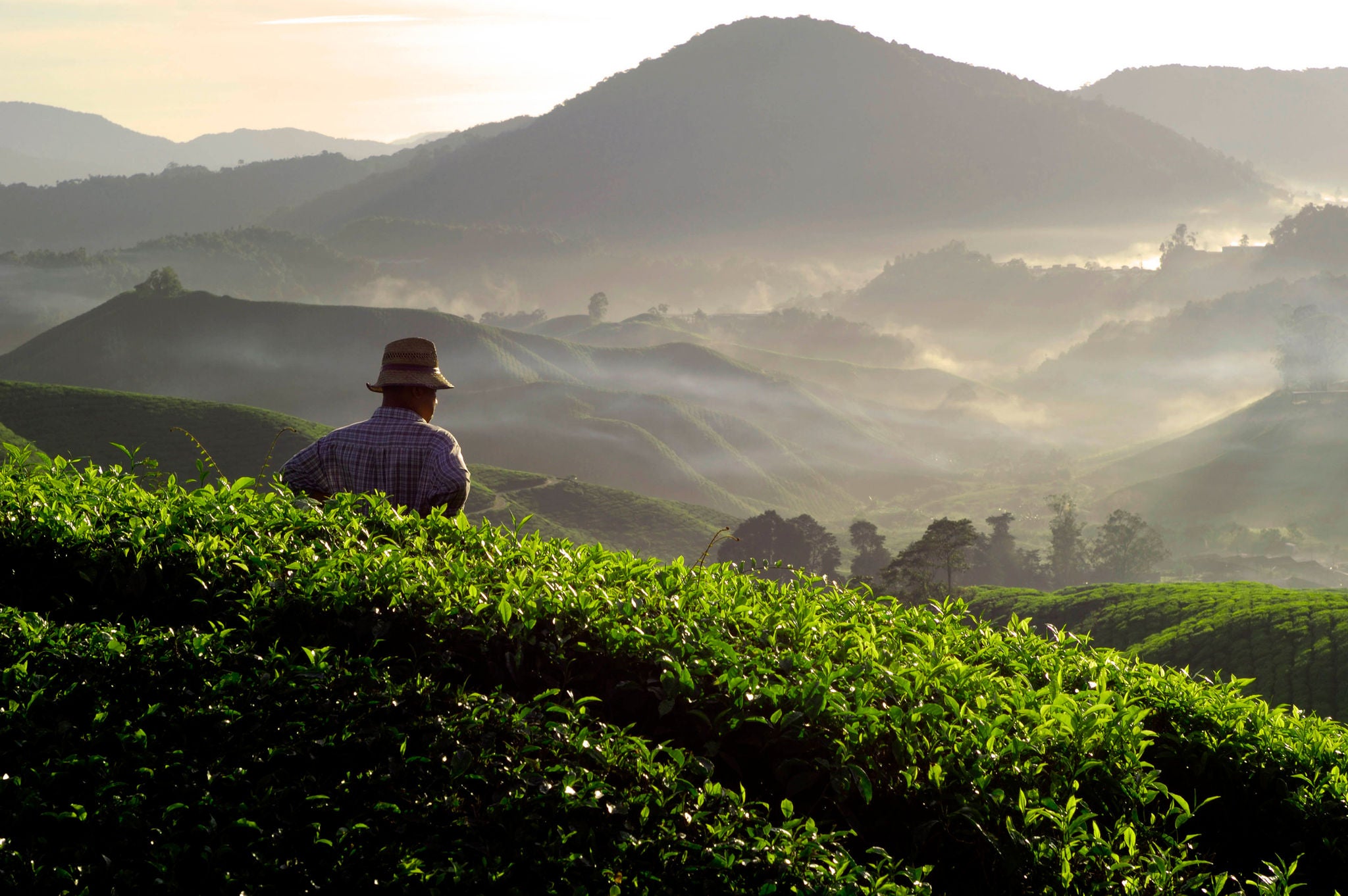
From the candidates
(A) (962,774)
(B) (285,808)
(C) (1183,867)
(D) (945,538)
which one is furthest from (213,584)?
(D) (945,538)

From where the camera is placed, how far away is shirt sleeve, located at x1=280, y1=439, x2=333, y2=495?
665 centimetres

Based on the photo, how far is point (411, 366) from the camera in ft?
22.7

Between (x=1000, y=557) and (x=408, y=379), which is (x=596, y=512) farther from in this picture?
(x=408, y=379)

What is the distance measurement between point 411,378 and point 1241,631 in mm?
38764

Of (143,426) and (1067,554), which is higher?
(143,426)

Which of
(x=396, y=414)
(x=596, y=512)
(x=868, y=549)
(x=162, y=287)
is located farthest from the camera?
(x=162, y=287)

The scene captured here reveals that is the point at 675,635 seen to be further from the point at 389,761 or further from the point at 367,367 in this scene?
the point at 367,367

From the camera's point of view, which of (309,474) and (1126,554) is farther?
(1126,554)

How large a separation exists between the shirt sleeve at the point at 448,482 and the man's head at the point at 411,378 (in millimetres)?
387

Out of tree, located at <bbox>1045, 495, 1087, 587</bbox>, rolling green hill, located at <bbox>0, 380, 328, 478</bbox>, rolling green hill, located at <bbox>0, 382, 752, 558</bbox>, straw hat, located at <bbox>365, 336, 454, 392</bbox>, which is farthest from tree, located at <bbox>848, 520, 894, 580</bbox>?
straw hat, located at <bbox>365, 336, 454, 392</bbox>

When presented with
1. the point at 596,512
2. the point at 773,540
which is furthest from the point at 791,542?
the point at 596,512

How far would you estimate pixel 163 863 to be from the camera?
3.36 meters

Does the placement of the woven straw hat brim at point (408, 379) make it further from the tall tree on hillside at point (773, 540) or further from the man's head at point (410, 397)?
the tall tree on hillside at point (773, 540)

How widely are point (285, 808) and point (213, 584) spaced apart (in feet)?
5.38
